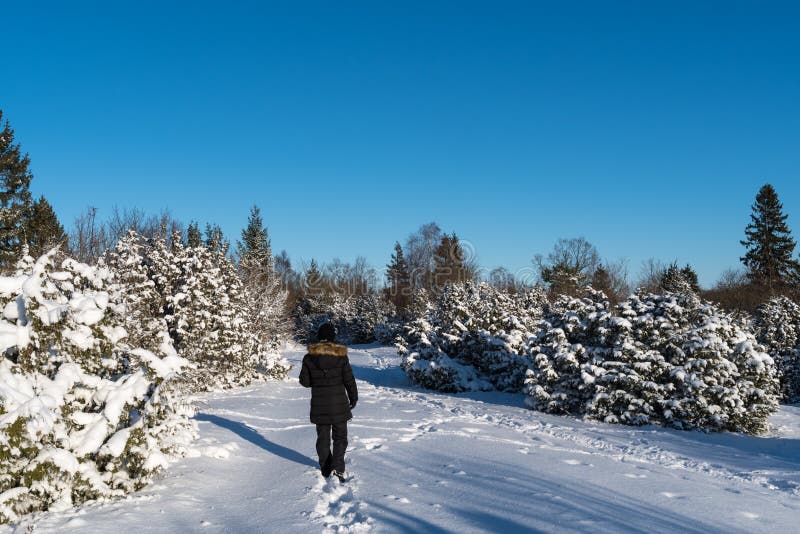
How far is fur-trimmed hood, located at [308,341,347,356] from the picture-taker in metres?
6.04

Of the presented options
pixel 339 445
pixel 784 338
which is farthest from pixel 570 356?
pixel 784 338

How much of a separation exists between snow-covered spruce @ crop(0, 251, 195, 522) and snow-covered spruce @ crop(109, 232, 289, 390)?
A: 7.90 m

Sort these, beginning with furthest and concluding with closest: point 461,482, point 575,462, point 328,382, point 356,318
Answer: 1. point 356,318
2. point 575,462
3. point 328,382
4. point 461,482

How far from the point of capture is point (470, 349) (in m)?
16.7

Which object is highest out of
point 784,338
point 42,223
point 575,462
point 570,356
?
point 42,223

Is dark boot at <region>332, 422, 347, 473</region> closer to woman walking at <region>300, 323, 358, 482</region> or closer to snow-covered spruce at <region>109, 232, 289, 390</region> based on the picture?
woman walking at <region>300, 323, 358, 482</region>

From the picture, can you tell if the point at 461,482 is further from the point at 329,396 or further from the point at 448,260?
the point at 448,260

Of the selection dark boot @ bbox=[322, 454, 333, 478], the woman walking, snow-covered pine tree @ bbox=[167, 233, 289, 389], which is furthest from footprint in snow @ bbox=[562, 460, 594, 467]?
snow-covered pine tree @ bbox=[167, 233, 289, 389]

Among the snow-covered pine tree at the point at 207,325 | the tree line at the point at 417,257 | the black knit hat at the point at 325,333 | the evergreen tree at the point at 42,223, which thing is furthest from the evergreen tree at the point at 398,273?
the black knit hat at the point at 325,333

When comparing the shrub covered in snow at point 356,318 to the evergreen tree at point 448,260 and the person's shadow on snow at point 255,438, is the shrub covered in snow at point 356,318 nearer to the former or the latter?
the evergreen tree at point 448,260

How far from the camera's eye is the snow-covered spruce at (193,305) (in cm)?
1362

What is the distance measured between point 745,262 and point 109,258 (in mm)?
49736

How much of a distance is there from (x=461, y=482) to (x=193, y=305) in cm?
1066

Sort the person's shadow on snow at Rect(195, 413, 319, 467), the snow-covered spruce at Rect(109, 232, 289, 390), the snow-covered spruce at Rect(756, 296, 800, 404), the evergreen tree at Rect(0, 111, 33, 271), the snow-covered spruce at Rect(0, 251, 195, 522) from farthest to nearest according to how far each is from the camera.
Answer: the evergreen tree at Rect(0, 111, 33, 271) → the snow-covered spruce at Rect(756, 296, 800, 404) → the snow-covered spruce at Rect(109, 232, 289, 390) → the person's shadow on snow at Rect(195, 413, 319, 467) → the snow-covered spruce at Rect(0, 251, 195, 522)
